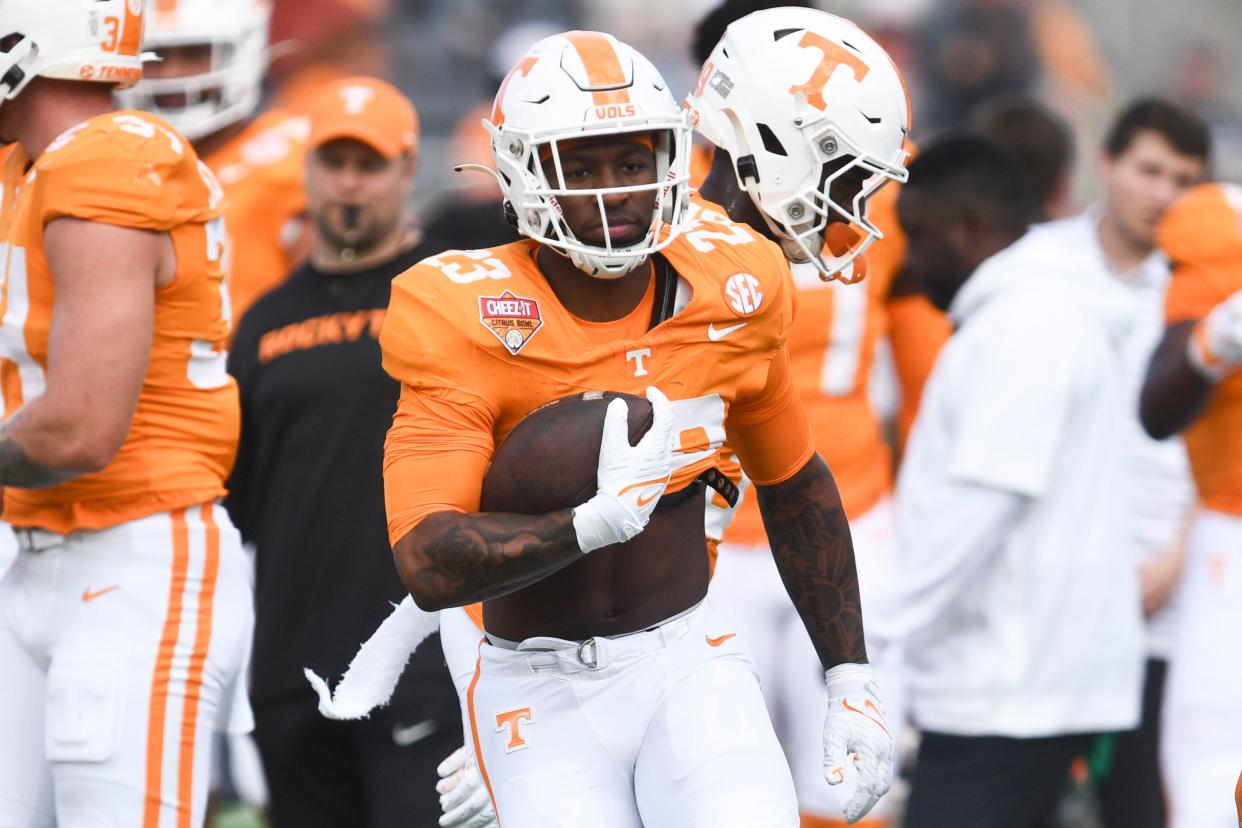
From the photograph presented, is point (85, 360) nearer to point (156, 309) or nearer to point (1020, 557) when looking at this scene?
point (156, 309)

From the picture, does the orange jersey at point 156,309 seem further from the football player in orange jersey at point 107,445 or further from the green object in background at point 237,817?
the green object in background at point 237,817

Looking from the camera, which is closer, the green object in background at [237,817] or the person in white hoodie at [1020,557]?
the person in white hoodie at [1020,557]

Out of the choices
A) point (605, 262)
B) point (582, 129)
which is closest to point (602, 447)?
point (605, 262)

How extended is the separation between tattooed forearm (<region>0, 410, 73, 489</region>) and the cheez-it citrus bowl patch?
1.04 m

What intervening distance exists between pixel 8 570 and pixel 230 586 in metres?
0.46

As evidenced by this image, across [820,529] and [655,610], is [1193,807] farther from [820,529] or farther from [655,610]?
[655,610]

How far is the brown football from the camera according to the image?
121 inches

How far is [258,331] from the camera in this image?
5105mm

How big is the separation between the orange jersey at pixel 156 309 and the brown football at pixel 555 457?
102 cm

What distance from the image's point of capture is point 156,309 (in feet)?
12.9

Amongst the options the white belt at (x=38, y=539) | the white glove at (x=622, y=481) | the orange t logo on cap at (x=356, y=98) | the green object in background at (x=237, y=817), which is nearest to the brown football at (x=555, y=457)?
the white glove at (x=622, y=481)

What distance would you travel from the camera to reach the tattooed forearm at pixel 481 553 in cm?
303

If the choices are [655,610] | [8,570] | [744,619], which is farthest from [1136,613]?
[8,570]

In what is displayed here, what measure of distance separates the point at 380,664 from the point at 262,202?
105 inches
